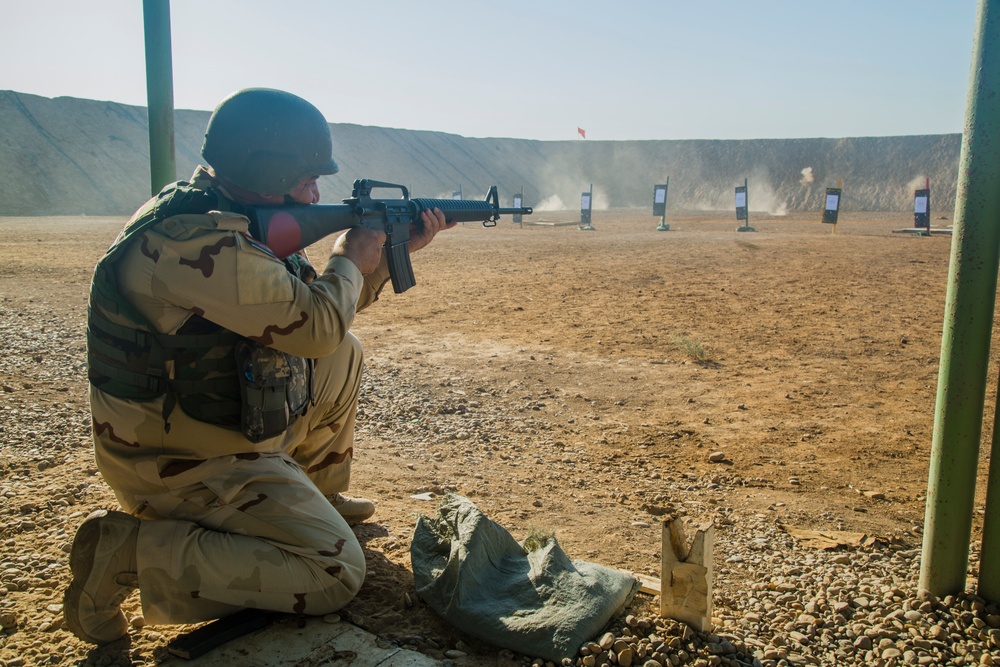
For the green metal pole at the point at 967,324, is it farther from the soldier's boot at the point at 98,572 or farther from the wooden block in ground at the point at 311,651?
the soldier's boot at the point at 98,572

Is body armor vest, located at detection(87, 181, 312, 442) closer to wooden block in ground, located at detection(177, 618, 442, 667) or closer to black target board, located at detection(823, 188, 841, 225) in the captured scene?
wooden block in ground, located at detection(177, 618, 442, 667)

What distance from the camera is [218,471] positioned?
2.33m

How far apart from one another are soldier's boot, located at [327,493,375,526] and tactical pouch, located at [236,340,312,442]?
65 centimetres

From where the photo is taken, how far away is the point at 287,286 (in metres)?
2.34

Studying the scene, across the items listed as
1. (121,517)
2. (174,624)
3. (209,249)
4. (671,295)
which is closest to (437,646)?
(174,624)

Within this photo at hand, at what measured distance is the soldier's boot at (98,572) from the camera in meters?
2.19

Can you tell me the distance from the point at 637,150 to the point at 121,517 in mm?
62583

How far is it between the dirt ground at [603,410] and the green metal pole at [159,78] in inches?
58.3

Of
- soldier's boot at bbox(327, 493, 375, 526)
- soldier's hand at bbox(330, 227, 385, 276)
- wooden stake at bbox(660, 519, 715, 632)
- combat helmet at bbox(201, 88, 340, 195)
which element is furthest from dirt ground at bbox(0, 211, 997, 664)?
combat helmet at bbox(201, 88, 340, 195)

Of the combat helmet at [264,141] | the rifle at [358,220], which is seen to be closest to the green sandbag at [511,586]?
the rifle at [358,220]

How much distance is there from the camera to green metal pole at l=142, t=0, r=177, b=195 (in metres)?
3.31

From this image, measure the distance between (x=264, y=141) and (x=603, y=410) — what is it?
2880mm

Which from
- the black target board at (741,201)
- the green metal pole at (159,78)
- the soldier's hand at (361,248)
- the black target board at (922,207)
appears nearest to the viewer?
the soldier's hand at (361,248)

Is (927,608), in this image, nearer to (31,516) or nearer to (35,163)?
(31,516)
